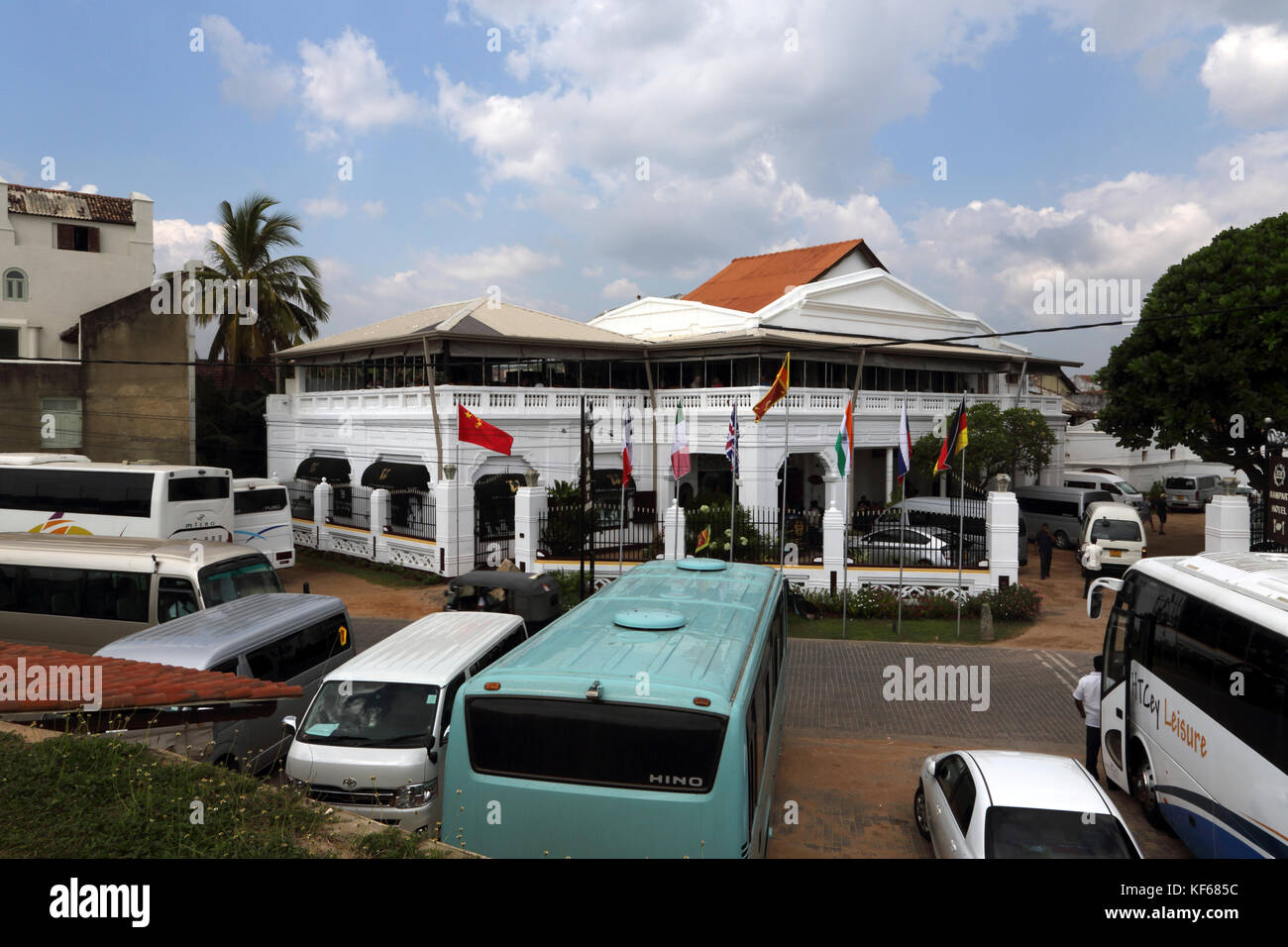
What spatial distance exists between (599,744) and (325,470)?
2581 centimetres

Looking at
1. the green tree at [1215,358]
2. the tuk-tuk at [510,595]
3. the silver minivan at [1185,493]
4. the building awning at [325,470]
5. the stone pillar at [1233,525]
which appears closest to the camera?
the tuk-tuk at [510,595]

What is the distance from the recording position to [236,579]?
13.5 meters

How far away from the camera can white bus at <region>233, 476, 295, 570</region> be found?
21781 mm

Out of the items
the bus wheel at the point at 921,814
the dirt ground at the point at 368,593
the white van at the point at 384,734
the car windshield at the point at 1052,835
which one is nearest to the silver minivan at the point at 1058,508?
the dirt ground at the point at 368,593

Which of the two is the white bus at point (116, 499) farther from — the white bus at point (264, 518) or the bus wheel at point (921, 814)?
the bus wheel at point (921, 814)

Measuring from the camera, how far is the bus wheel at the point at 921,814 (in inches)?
325

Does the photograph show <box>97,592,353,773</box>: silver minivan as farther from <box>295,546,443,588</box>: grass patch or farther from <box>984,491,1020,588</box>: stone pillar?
<box>984,491,1020,588</box>: stone pillar

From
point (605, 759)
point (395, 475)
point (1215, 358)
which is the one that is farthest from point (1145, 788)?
A: point (395, 475)

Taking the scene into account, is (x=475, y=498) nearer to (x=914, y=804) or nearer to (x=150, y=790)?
(x=914, y=804)

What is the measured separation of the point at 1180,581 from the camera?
27.1ft

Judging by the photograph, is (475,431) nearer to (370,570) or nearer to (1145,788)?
(370,570)

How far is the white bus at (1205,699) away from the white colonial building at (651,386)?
13748mm
